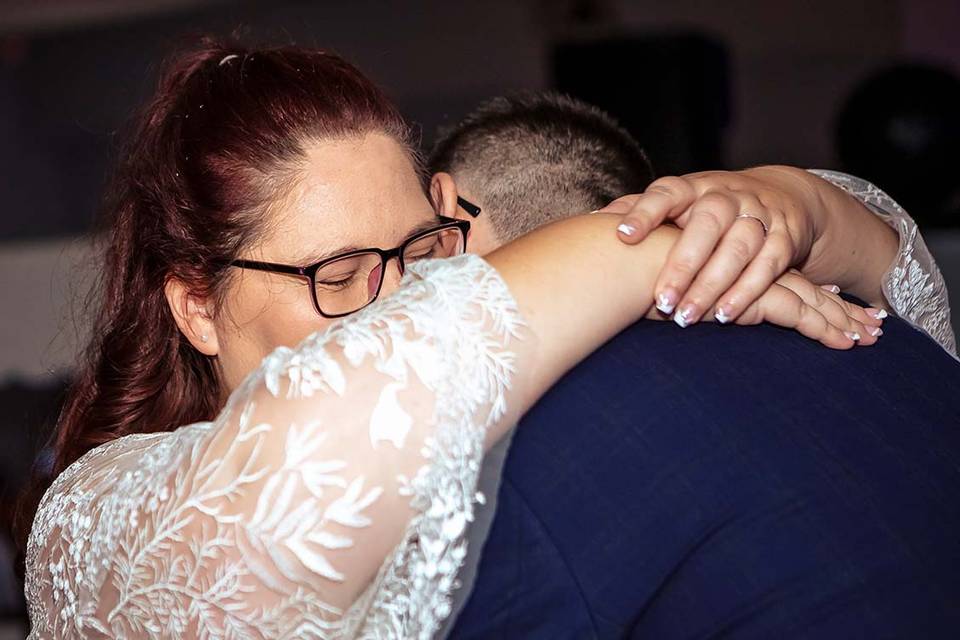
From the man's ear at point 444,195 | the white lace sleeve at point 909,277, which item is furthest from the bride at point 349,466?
the man's ear at point 444,195

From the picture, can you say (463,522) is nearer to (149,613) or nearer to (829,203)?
(149,613)

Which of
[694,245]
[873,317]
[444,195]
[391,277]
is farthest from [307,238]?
[873,317]

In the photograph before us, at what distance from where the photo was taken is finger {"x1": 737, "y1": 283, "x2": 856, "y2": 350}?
3.33 ft

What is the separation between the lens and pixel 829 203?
122 cm

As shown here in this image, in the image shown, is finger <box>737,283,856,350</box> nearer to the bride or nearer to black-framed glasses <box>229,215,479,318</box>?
the bride

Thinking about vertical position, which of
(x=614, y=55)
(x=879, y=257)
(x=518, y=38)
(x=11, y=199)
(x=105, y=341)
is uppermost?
(x=879, y=257)

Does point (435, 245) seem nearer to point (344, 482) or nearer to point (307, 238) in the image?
point (307, 238)

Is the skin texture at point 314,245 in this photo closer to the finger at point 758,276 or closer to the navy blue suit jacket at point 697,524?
the finger at point 758,276

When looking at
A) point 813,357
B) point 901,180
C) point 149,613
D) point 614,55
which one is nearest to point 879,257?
point 813,357

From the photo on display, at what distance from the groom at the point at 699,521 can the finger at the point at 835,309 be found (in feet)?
0.47

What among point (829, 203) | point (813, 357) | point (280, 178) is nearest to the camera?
point (813, 357)

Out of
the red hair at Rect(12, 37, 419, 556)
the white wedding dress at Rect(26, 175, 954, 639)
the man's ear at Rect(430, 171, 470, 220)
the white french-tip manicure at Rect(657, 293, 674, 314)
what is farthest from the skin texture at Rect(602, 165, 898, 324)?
the man's ear at Rect(430, 171, 470, 220)

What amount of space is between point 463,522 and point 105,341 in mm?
904

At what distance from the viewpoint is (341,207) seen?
1.36 m
